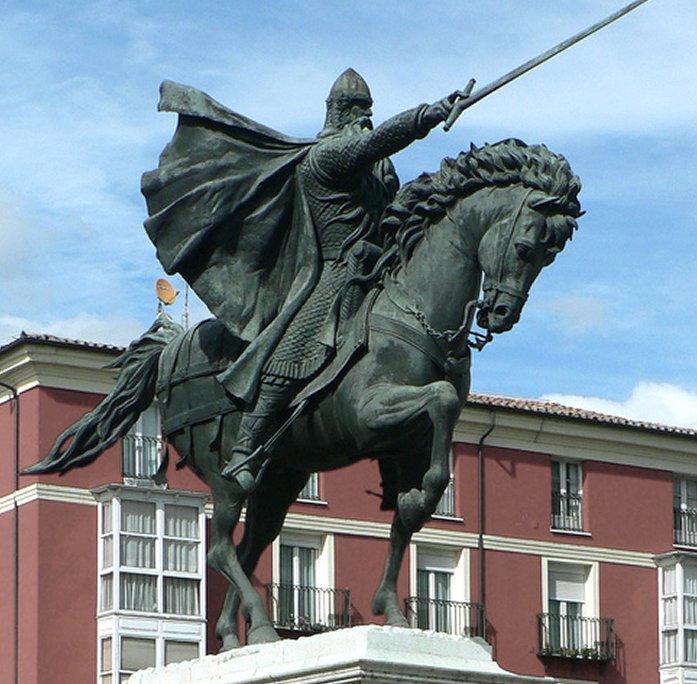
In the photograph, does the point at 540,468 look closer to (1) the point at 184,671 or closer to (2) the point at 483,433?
(2) the point at 483,433

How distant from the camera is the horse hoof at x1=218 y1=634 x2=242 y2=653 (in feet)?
53.9

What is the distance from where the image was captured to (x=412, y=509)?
15.5 meters

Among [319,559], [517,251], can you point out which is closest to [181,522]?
[319,559]

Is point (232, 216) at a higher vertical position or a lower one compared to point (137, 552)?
lower

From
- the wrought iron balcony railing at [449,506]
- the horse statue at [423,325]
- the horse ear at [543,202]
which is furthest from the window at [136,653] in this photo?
the horse ear at [543,202]

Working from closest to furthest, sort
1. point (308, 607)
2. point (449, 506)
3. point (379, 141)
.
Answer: point (379, 141) < point (308, 607) < point (449, 506)

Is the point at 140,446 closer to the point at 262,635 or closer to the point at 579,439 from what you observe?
the point at 579,439

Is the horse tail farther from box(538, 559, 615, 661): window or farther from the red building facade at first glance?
box(538, 559, 615, 661): window

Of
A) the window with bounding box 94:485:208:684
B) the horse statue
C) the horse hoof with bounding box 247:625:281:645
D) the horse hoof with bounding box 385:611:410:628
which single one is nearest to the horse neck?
the horse statue

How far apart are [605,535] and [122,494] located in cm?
1381

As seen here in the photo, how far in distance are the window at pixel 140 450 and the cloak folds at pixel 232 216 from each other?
37.0 metres

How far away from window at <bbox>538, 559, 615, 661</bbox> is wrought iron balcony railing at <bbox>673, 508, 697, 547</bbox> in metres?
2.83

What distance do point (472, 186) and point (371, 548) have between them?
42.3m

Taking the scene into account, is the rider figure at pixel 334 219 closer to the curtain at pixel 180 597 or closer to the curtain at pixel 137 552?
the curtain at pixel 137 552
